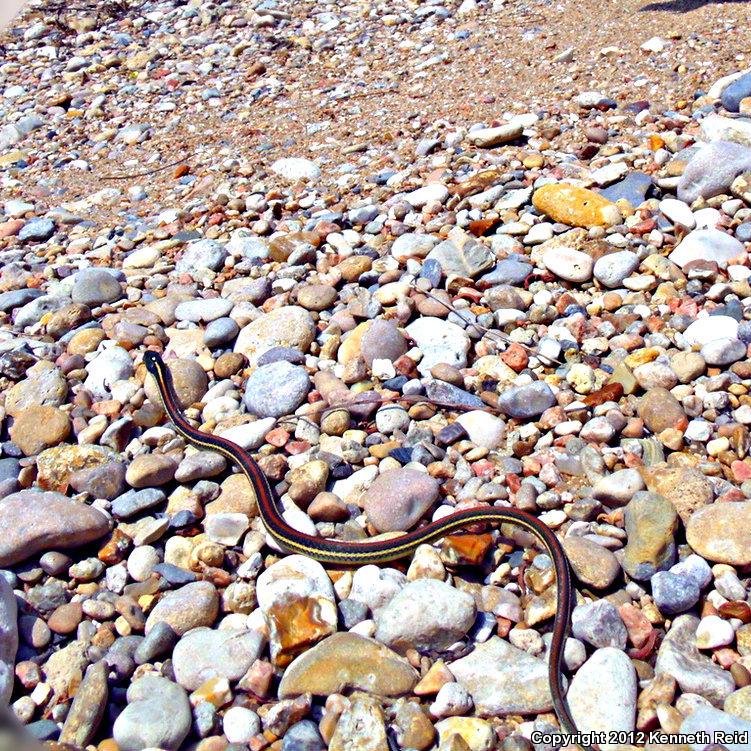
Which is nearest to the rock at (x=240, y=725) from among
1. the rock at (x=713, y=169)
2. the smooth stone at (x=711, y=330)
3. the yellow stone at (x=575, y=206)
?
the smooth stone at (x=711, y=330)

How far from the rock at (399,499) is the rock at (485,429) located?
0.37 m

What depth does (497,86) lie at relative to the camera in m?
6.37

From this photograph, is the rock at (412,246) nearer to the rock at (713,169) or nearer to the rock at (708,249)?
the rock at (708,249)

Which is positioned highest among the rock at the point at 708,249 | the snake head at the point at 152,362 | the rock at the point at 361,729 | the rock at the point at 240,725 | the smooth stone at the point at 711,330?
the snake head at the point at 152,362

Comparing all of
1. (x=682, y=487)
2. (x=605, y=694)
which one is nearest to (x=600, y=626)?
(x=605, y=694)

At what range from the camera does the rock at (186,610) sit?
2729mm

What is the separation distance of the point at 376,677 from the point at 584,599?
2.63 ft

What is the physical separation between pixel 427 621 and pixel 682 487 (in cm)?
115

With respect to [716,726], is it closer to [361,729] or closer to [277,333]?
[361,729]

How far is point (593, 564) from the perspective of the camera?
8.87ft

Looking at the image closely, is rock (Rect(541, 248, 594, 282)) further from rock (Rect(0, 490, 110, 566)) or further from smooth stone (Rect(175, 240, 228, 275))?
rock (Rect(0, 490, 110, 566))

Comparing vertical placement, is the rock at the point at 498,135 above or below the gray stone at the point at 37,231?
below

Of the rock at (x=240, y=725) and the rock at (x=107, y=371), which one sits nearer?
the rock at (x=240, y=725)

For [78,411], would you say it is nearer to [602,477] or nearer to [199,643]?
[199,643]
